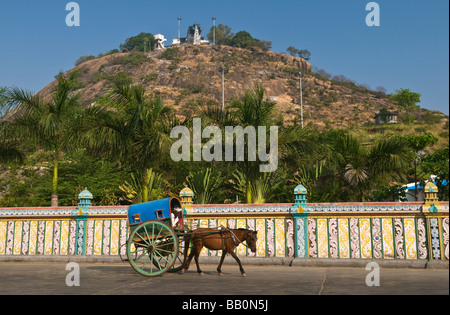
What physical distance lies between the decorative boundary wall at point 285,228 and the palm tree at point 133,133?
2.90 metres

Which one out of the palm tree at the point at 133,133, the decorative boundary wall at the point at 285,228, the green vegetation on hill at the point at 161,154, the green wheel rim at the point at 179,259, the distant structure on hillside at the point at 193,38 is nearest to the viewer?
the green wheel rim at the point at 179,259

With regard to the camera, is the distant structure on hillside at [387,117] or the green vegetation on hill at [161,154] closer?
the green vegetation on hill at [161,154]

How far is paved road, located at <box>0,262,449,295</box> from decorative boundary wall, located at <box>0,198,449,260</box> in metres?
0.74

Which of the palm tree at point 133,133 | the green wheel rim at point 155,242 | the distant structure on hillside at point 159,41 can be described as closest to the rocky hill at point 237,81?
the distant structure on hillside at point 159,41

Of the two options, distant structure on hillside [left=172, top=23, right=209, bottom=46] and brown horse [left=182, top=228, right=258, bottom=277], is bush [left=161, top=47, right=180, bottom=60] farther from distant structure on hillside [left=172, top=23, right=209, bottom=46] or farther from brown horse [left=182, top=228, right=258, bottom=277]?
brown horse [left=182, top=228, right=258, bottom=277]

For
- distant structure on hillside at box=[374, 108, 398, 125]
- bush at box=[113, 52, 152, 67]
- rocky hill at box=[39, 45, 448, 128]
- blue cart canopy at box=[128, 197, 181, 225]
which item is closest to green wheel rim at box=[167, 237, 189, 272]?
blue cart canopy at box=[128, 197, 181, 225]

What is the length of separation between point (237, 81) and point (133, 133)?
10517 cm

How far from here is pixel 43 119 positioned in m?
16.0

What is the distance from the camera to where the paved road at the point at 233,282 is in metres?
7.45

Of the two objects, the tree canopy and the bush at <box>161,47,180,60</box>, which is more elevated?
the tree canopy

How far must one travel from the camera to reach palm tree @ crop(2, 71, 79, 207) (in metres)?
16.1

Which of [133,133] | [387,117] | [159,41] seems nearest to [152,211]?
[133,133]

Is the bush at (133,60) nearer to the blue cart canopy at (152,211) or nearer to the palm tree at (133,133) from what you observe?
the palm tree at (133,133)
